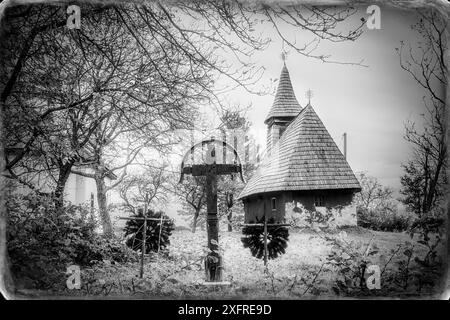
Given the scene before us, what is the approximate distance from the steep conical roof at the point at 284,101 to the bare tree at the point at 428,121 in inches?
46.5

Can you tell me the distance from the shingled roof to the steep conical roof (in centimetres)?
24

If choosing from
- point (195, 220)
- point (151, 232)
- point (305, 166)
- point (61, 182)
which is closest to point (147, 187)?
point (151, 232)

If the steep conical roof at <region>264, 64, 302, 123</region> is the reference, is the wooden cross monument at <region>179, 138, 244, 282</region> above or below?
below

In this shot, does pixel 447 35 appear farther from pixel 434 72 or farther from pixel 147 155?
pixel 147 155

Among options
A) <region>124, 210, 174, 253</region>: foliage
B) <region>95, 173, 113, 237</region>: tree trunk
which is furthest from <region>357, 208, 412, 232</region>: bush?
<region>95, 173, 113, 237</region>: tree trunk

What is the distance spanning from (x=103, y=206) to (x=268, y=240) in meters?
1.96

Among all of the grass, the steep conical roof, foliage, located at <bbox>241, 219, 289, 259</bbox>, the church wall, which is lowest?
the grass

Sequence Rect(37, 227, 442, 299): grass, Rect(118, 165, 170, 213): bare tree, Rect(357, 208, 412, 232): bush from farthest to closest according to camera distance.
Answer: Rect(118, 165, 170, 213): bare tree < Rect(357, 208, 412, 232): bush < Rect(37, 227, 442, 299): grass

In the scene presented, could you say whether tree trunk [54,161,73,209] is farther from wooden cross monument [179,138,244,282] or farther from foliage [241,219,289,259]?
foliage [241,219,289,259]

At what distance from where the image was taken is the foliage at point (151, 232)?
311cm

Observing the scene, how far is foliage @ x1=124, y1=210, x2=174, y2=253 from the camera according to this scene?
3105 millimetres

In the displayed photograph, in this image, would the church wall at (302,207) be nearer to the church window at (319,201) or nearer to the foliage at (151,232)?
the church window at (319,201)

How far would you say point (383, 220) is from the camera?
3.03 m

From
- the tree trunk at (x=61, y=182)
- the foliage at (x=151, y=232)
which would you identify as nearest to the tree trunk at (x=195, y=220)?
the foliage at (x=151, y=232)
